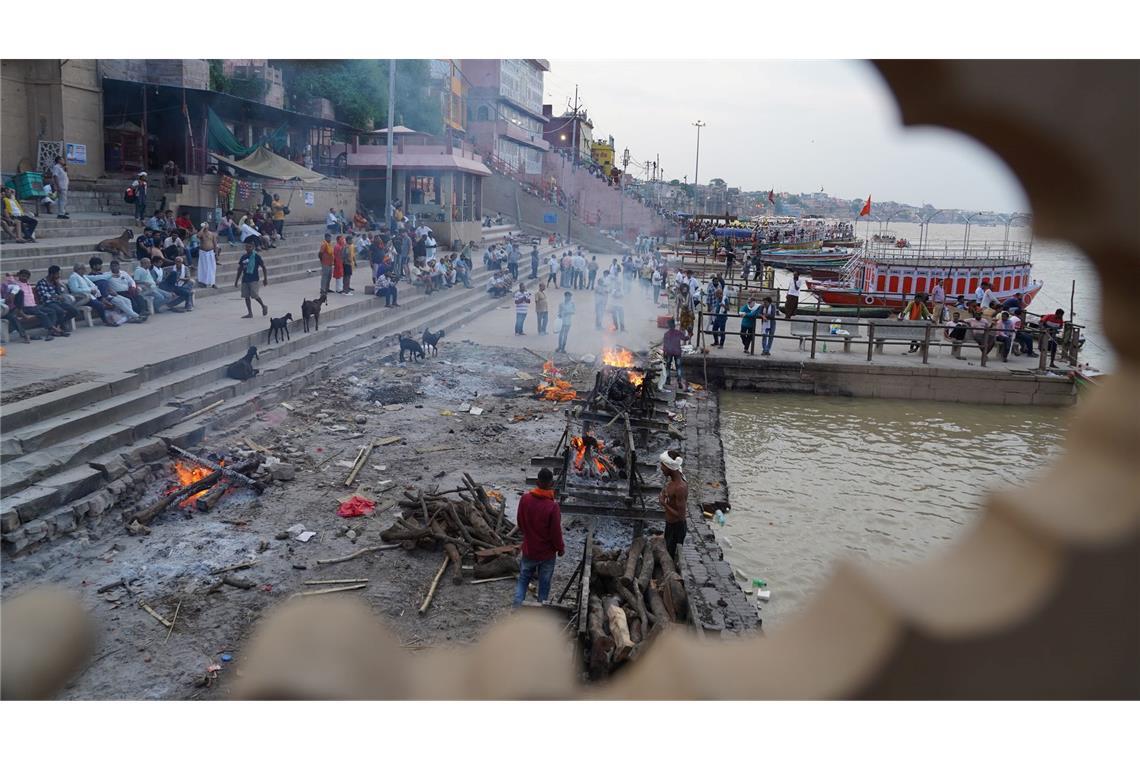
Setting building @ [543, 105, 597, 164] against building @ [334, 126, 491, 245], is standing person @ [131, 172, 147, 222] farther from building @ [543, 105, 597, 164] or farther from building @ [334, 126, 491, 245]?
building @ [543, 105, 597, 164]

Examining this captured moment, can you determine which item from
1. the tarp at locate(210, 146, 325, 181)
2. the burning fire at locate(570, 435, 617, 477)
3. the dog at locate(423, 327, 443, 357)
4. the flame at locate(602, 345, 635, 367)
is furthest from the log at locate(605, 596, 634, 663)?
the tarp at locate(210, 146, 325, 181)

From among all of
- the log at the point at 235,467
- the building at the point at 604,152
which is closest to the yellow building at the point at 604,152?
the building at the point at 604,152

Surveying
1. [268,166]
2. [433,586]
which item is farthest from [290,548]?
[268,166]

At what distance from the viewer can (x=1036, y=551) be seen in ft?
5.09

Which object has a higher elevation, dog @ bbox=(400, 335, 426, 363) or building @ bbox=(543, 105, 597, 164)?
building @ bbox=(543, 105, 597, 164)

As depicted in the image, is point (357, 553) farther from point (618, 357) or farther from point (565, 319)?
point (565, 319)

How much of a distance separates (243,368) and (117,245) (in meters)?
6.09

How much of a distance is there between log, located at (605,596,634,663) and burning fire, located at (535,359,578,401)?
8.46 meters

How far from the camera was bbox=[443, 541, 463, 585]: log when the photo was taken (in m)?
8.44

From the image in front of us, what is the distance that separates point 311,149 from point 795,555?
26.0 metres

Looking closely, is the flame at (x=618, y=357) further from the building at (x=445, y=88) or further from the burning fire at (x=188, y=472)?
the building at (x=445, y=88)

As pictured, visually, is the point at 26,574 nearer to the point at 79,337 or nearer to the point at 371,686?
the point at 79,337

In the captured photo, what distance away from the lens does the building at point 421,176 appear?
32.6 meters

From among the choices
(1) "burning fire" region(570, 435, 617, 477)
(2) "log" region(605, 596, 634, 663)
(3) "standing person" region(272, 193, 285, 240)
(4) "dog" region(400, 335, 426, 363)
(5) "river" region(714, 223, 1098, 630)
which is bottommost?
(5) "river" region(714, 223, 1098, 630)
